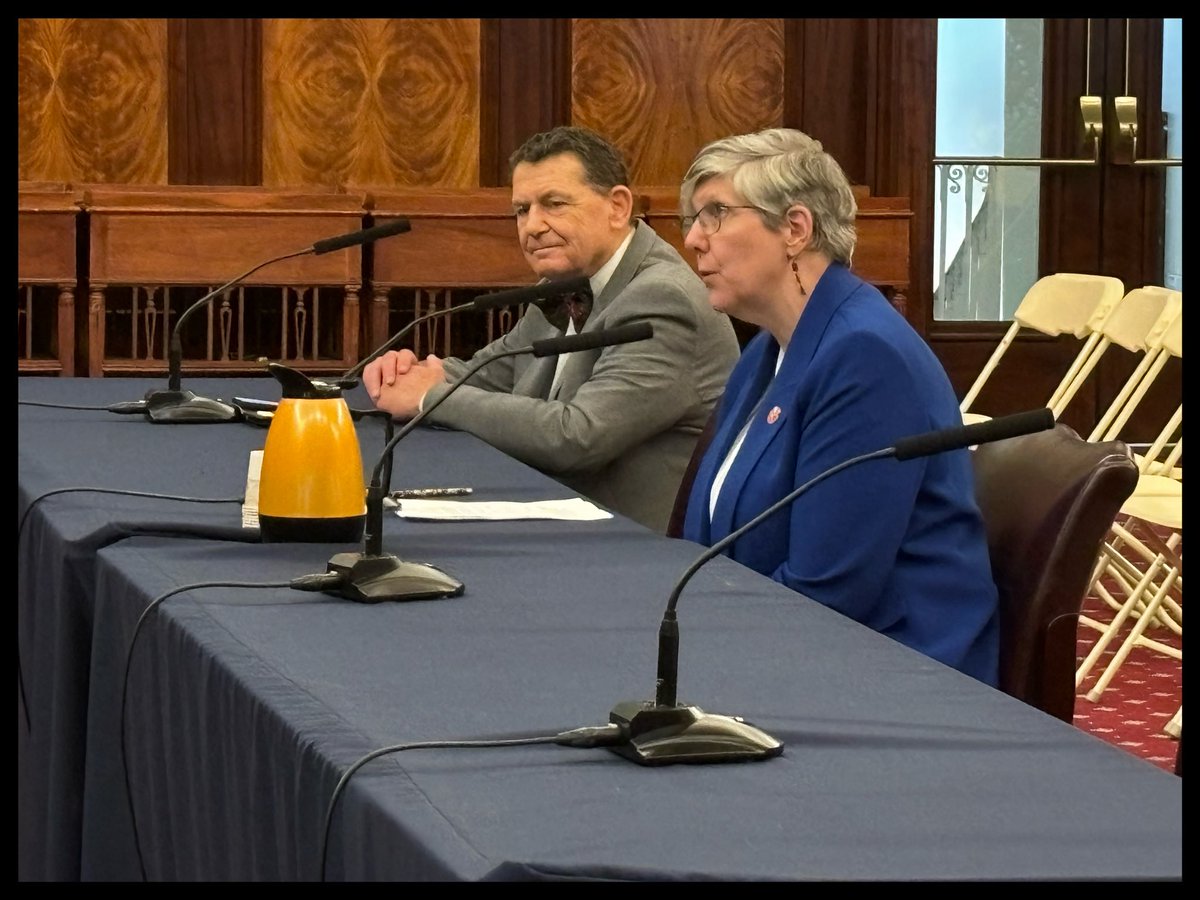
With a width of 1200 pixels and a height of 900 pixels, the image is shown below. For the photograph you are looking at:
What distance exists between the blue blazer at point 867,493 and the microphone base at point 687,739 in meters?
0.88

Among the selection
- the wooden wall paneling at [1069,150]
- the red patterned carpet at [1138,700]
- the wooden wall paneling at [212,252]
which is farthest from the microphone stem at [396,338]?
the wooden wall paneling at [1069,150]

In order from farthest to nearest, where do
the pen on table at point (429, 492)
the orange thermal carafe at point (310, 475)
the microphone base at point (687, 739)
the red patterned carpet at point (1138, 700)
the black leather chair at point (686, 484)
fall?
the red patterned carpet at point (1138, 700), the black leather chair at point (686, 484), the pen on table at point (429, 492), the orange thermal carafe at point (310, 475), the microphone base at point (687, 739)

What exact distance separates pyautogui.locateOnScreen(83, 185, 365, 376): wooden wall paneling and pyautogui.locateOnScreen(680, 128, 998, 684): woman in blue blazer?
472 centimetres

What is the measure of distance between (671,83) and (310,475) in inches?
256

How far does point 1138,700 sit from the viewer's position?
473cm

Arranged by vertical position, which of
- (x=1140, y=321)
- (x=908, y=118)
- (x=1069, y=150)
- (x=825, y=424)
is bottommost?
(x=825, y=424)

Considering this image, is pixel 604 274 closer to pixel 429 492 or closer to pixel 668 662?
pixel 429 492

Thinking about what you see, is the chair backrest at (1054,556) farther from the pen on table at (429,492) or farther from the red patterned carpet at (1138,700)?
the red patterned carpet at (1138,700)

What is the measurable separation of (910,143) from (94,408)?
5221 mm

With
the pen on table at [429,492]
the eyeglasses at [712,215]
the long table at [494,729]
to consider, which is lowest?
the long table at [494,729]

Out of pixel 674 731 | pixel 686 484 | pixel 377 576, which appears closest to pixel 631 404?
pixel 686 484

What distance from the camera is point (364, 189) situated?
8180 mm

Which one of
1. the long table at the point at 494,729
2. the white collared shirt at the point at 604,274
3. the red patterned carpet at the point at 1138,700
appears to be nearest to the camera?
the long table at the point at 494,729

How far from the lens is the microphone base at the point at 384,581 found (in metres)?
2.28
